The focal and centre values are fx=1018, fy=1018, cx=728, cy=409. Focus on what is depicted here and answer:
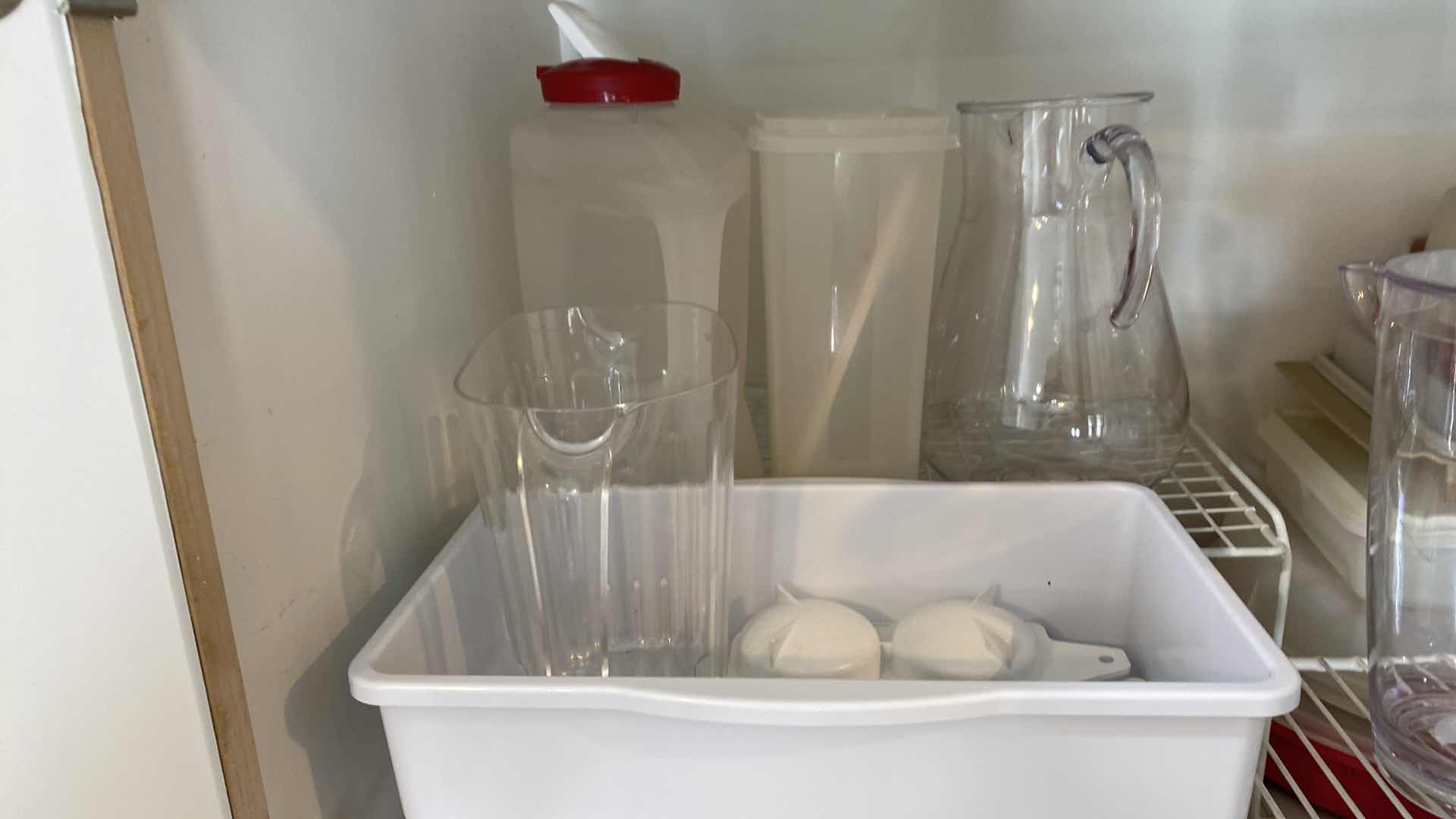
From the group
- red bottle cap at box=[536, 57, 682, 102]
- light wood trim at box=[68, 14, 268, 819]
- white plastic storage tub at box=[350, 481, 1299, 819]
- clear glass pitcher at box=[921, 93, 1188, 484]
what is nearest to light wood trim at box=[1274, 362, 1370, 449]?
clear glass pitcher at box=[921, 93, 1188, 484]

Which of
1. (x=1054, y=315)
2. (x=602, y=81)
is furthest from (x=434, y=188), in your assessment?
(x=1054, y=315)

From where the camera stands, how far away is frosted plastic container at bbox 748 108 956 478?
2.19 feet

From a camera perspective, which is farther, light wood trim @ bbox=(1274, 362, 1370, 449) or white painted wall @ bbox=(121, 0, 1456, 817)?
light wood trim @ bbox=(1274, 362, 1370, 449)

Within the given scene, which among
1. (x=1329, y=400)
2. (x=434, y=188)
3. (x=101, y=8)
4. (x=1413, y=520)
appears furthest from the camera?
(x=1329, y=400)

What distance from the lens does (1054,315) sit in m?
0.67

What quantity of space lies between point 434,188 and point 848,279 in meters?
0.27

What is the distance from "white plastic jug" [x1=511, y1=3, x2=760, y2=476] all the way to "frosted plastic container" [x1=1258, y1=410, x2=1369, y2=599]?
1.26ft

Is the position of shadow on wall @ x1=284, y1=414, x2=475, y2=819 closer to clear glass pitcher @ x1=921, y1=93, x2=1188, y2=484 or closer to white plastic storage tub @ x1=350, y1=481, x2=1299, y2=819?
white plastic storage tub @ x1=350, y1=481, x2=1299, y2=819

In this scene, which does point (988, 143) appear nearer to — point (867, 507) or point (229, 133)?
Answer: point (867, 507)

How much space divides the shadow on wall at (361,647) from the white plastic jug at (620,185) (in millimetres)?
186

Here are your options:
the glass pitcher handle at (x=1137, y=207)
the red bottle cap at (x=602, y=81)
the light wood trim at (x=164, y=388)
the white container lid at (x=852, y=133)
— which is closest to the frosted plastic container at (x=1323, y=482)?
the glass pitcher handle at (x=1137, y=207)

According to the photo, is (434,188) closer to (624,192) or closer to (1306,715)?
(624,192)

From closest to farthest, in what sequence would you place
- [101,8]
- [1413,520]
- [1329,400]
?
1. [101,8]
2. [1413,520]
3. [1329,400]

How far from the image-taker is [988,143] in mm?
670
